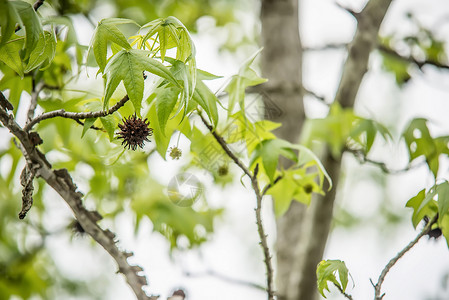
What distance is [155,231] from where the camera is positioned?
1099 millimetres

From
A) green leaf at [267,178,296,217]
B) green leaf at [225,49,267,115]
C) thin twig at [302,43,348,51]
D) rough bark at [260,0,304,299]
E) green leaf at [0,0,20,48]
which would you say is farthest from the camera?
thin twig at [302,43,348,51]

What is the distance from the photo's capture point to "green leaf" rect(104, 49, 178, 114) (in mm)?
438

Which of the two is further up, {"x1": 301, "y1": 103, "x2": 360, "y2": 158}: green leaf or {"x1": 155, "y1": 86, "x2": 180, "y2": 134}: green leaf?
{"x1": 155, "y1": 86, "x2": 180, "y2": 134}: green leaf

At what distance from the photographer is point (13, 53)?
54cm

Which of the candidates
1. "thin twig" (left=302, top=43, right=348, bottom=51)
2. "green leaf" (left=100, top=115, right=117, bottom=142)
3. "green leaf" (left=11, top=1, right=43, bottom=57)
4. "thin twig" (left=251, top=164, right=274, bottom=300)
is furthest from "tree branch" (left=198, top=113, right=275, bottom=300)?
"thin twig" (left=302, top=43, right=348, bottom=51)

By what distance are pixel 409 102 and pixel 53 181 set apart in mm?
2390

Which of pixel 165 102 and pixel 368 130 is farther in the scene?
pixel 368 130

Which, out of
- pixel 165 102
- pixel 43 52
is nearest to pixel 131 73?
pixel 165 102

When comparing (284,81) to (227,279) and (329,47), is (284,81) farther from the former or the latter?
(227,279)

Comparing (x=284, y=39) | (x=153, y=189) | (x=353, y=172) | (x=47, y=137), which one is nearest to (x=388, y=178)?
(x=353, y=172)

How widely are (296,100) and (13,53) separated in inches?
31.1

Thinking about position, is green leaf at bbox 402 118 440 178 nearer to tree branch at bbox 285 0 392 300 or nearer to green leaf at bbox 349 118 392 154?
green leaf at bbox 349 118 392 154

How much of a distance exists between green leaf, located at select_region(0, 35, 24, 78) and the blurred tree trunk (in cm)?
62

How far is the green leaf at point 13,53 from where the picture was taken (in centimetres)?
54
